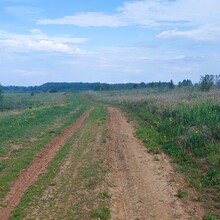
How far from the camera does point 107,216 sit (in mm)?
7438

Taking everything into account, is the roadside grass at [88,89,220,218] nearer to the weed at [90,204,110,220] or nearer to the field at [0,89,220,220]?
the field at [0,89,220,220]

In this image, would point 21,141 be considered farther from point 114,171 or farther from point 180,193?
point 180,193

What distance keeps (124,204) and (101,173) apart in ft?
8.39

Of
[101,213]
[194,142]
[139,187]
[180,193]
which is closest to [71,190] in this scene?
[101,213]

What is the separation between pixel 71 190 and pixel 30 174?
2234 millimetres

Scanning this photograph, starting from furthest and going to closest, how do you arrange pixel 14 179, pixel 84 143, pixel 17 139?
pixel 17 139 → pixel 84 143 → pixel 14 179

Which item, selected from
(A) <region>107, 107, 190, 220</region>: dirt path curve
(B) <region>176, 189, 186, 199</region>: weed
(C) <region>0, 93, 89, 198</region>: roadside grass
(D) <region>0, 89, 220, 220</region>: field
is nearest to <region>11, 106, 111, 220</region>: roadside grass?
(D) <region>0, 89, 220, 220</region>: field

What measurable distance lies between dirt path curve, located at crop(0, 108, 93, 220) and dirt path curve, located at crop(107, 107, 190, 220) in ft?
7.96

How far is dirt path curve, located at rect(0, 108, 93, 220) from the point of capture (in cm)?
809

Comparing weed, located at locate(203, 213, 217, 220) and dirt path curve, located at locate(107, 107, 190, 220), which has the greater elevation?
dirt path curve, located at locate(107, 107, 190, 220)

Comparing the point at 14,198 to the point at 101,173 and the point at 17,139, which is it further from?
the point at 17,139

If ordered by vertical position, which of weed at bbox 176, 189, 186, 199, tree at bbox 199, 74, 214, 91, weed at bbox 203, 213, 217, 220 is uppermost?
tree at bbox 199, 74, 214, 91

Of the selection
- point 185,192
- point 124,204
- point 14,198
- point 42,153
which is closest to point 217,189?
point 185,192

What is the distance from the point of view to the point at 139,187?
380 inches
